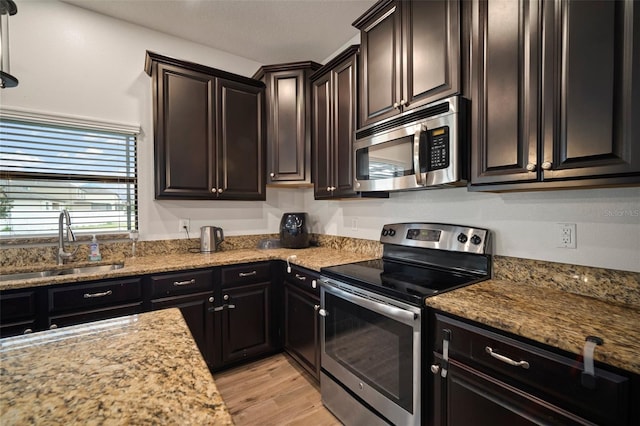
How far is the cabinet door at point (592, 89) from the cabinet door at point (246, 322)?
2082mm

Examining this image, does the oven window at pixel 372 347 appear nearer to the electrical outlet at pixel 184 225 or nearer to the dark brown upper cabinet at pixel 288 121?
the dark brown upper cabinet at pixel 288 121

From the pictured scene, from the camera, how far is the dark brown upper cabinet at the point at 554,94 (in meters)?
0.97

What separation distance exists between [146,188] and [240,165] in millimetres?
834

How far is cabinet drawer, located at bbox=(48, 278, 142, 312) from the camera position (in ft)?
5.51

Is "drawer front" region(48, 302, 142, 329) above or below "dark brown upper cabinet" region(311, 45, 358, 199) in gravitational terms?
below

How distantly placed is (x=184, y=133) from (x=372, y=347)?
214 cm

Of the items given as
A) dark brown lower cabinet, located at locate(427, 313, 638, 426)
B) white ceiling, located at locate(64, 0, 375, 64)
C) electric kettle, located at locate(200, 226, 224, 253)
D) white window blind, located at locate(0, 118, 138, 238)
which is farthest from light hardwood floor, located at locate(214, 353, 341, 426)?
white ceiling, located at locate(64, 0, 375, 64)

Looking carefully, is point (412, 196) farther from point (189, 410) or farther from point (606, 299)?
point (189, 410)

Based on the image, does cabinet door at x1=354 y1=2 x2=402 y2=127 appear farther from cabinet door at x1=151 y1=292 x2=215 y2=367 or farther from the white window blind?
the white window blind

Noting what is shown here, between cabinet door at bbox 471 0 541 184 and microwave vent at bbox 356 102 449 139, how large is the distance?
0.51 ft

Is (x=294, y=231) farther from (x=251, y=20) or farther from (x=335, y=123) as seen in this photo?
(x=251, y=20)

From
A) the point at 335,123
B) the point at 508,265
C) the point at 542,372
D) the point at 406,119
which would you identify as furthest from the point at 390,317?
the point at 335,123

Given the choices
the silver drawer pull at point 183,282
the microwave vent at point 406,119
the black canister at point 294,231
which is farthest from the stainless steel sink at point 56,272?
the microwave vent at point 406,119

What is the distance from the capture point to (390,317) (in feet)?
4.59
